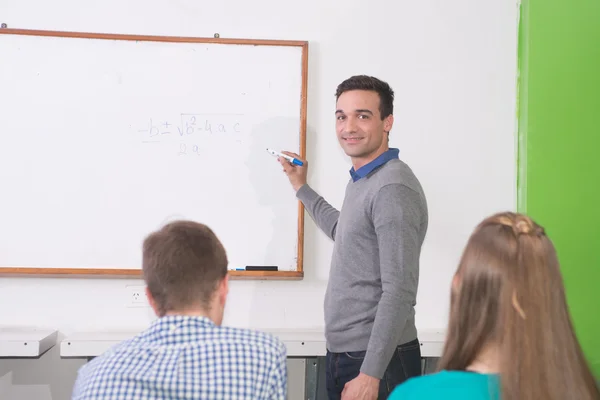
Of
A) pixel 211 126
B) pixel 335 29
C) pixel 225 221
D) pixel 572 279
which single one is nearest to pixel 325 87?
pixel 335 29

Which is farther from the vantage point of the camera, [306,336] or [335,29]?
[335,29]

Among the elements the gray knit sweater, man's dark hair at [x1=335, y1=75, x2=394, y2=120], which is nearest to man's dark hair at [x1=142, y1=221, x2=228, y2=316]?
the gray knit sweater

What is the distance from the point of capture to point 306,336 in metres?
2.36

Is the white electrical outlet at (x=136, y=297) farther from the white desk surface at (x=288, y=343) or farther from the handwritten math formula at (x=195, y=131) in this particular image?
the handwritten math formula at (x=195, y=131)

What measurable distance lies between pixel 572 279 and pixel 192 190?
5.11 feet

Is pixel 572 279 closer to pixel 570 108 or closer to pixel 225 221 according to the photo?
pixel 570 108

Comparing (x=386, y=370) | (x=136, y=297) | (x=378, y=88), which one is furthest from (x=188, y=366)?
(x=136, y=297)

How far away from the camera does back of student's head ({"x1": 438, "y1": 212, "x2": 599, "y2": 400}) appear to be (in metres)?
0.97

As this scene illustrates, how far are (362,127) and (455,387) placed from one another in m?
1.17

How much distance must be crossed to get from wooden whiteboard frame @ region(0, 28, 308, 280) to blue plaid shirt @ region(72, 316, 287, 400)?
4.48 feet

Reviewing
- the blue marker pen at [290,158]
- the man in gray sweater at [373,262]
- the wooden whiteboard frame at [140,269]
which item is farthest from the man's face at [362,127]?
the wooden whiteboard frame at [140,269]

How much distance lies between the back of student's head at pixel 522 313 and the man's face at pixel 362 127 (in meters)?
0.99

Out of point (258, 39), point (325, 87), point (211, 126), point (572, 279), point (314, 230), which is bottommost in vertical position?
point (572, 279)

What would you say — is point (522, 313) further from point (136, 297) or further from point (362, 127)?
point (136, 297)
